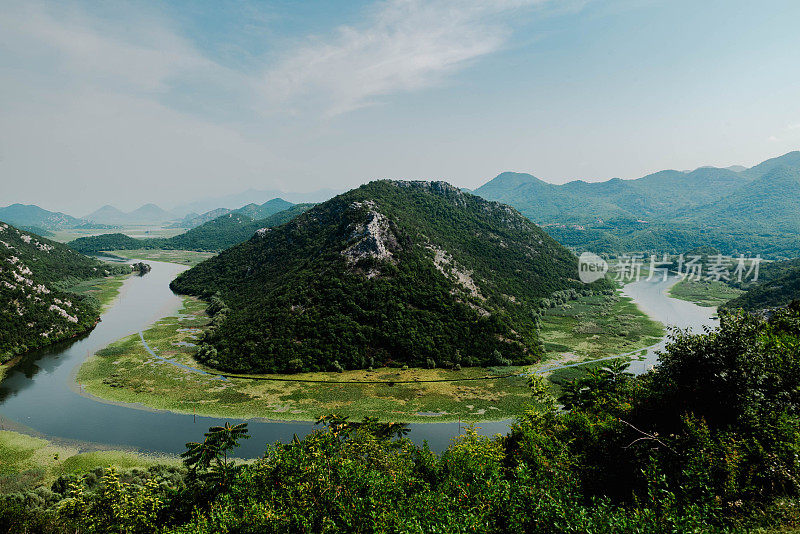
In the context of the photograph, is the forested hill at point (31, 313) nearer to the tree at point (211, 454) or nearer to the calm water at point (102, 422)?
the calm water at point (102, 422)

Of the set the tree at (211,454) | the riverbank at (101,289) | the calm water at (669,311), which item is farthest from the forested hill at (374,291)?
the tree at (211,454)

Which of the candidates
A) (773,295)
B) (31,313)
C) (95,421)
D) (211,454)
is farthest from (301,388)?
(773,295)

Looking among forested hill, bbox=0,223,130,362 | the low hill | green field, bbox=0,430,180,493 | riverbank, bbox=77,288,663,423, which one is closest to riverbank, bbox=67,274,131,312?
forested hill, bbox=0,223,130,362

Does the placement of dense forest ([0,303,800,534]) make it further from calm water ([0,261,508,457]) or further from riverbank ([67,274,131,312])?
riverbank ([67,274,131,312])

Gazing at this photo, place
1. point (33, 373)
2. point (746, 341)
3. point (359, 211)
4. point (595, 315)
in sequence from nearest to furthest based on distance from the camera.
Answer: point (746, 341) < point (33, 373) < point (359, 211) < point (595, 315)

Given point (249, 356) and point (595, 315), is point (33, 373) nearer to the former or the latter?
point (249, 356)

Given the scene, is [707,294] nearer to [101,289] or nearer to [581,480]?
[581,480]

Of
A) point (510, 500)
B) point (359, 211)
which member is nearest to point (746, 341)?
point (510, 500)
